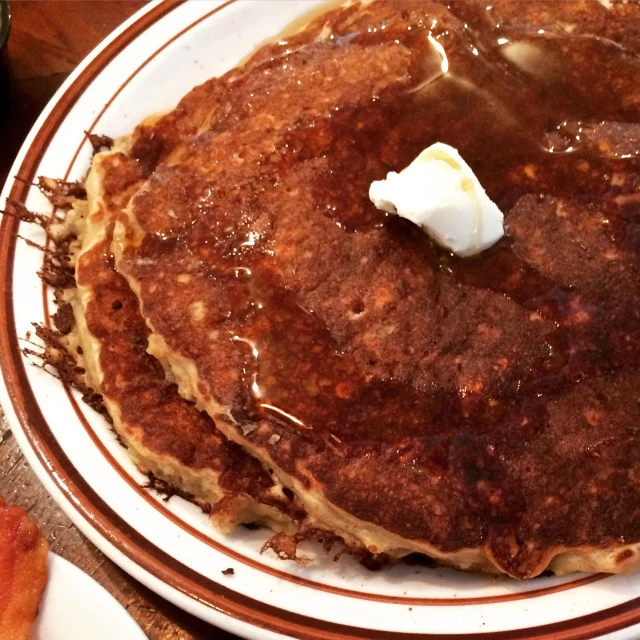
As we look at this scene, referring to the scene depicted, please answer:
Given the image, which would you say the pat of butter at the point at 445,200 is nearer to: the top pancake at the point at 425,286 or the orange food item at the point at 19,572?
the top pancake at the point at 425,286

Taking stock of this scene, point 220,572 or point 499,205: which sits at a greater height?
point 499,205

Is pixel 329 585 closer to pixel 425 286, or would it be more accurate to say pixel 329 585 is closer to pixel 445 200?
pixel 425 286

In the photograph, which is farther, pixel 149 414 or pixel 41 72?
pixel 41 72

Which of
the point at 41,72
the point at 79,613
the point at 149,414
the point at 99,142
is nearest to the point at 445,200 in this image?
the point at 149,414

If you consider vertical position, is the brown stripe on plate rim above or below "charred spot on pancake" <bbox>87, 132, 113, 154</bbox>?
below

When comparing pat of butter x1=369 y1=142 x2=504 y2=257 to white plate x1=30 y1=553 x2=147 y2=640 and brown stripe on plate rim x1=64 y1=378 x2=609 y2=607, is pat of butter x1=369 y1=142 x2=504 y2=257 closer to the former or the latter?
brown stripe on plate rim x1=64 y1=378 x2=609 y2=607

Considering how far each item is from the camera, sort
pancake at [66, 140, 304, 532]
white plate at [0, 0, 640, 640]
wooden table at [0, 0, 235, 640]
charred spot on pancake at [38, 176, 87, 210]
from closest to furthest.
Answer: white plate at [0, 0, 640, 640]
pancake at [66, 140, 304, 532]
wooden table at [0, 0, 235, 640]
charred spot on pancake at [38, 176, 87, 210]

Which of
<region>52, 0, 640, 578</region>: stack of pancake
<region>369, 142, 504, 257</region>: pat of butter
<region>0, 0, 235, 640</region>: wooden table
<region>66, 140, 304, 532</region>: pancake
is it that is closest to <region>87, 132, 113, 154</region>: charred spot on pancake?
<region>52, 0, 640, 578</region>: stack of pancake
